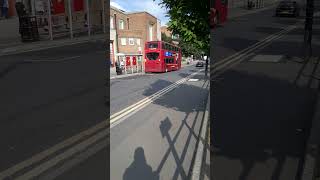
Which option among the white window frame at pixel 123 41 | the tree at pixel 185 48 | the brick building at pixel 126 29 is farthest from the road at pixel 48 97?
the tree at pixel 185 48

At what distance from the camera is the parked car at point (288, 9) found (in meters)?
2.96

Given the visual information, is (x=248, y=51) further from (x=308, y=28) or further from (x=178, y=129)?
(x=178, y=129)

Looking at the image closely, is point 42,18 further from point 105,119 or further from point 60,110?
point 105,119

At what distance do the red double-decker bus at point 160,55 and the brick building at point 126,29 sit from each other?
1.38ft

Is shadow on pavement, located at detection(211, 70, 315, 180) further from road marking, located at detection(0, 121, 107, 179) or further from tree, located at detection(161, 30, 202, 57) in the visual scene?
tree, located at detection(161, 30, 202, 57)

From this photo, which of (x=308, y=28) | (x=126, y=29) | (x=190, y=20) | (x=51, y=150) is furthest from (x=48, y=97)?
(x=190, y=20)

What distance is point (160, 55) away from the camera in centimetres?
899

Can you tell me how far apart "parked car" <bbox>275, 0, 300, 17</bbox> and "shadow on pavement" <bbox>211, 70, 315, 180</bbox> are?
565 mm

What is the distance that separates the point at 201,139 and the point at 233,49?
3781mm

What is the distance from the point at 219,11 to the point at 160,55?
222 inches

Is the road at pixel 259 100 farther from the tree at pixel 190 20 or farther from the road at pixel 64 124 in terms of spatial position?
the tree at pixel 190 20

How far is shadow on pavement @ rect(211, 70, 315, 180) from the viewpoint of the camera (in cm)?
295

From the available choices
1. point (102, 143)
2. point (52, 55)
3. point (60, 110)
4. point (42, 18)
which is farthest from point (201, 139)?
point (42, 18)

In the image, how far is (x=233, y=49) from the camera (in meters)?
3.29
